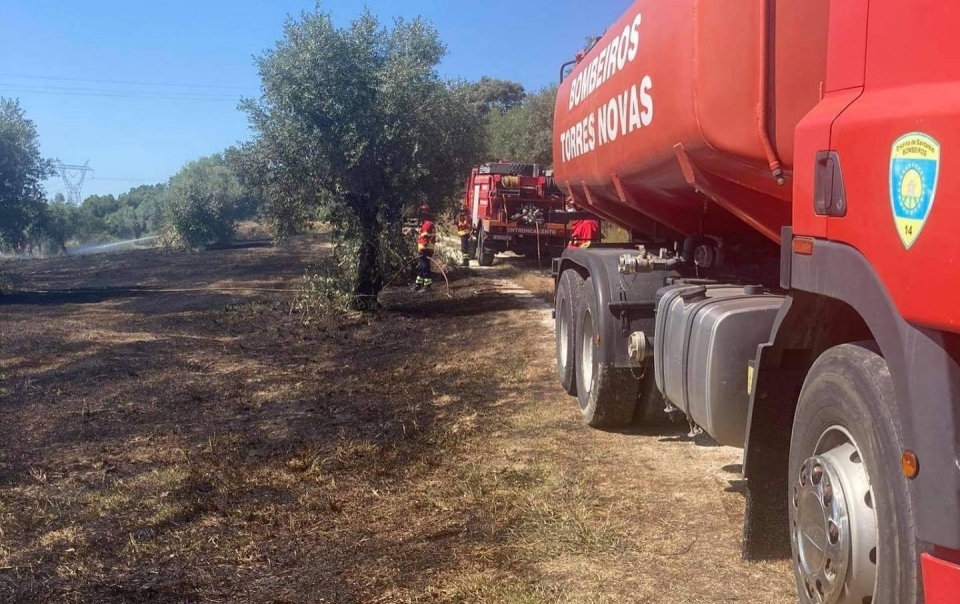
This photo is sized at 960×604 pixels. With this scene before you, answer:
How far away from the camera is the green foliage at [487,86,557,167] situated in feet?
133

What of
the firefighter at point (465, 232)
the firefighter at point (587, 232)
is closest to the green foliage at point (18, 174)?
the firefighter at point (465, 232)

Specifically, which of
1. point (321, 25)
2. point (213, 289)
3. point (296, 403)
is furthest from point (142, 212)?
point (296, 403)

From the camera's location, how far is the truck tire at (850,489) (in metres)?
2.60

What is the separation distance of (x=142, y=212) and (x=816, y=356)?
268 ft

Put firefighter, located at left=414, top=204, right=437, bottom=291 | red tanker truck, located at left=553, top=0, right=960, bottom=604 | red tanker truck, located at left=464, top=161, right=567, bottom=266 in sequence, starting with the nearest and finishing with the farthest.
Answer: red tanker truck, located at left=553, top=0, right=960, bottom=604 → firefighter, located at left=414, top=204, right=437, bottom=291 → red tanker truck, located at left=464, top=161, right=567, bottom=266

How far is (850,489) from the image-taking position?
2902 millimetres

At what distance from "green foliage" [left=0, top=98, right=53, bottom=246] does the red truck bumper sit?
99.5 feet

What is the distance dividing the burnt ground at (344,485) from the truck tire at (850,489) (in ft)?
3.09

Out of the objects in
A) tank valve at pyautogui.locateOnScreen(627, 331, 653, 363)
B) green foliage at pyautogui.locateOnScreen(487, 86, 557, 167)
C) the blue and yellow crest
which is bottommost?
tank valve at pyautogui.locateOnScreen(627, 331, 653, 363)

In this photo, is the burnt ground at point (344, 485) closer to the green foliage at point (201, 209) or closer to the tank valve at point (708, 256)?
the tank valve at point (708, 256)

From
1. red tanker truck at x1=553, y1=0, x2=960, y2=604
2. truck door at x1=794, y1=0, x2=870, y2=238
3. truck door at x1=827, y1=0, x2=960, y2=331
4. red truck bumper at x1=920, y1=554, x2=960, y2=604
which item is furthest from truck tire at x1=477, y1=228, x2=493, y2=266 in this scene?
red truck bumper at x1=920, y1=554, x2=960, y2=604

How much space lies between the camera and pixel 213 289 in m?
21.0

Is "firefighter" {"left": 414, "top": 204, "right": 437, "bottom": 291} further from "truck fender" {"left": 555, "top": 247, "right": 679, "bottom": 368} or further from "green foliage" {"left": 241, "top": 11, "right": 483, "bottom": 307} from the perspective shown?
"truck fender" {"left": 555, "top": 247, "right": 679, "bottom": 368}

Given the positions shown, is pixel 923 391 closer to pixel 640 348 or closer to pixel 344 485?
pixel 640 348
